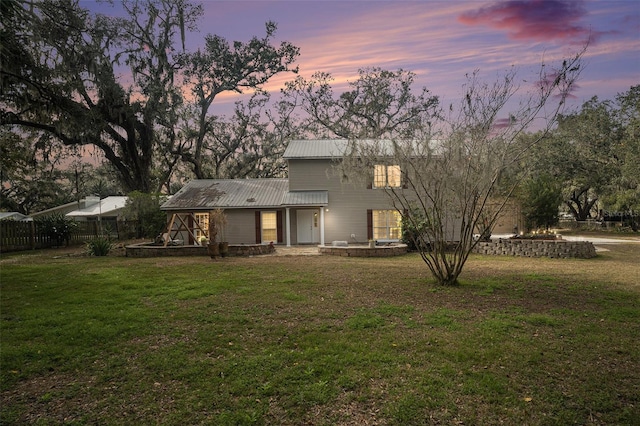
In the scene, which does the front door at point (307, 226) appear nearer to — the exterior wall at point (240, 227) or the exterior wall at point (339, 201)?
the exterior wall at point (339, 201)

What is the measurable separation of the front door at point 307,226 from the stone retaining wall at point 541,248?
25.7 ft

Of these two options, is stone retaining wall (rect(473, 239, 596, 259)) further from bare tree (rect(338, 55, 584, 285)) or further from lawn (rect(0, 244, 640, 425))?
bare tree (rect(338, 55, 584, 285))

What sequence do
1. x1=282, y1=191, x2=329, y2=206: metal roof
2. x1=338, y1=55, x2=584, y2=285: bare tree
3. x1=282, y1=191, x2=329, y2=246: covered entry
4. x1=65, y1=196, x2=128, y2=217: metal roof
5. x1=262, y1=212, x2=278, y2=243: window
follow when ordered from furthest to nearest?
x1=65, y1=196, x2=128, y2=217: metal roof → x1=262, y1=212, x2=278, y2=243: window → x1=282, y1=191, x2=329, y2=246: covered entry → x1=282, y1=191, x2=329, y2=206: metal roof → x1=338, y1=55, x2=584, y2=285: bare tree

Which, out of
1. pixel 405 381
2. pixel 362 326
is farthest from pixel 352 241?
pixel 405 381

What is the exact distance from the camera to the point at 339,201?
741 inches

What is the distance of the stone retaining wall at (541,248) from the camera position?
13.4m

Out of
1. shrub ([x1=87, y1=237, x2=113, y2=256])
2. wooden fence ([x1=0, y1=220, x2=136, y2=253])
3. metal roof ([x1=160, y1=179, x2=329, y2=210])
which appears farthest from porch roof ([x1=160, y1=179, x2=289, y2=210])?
wooden fence ([x1=0, y1=220, x2=136, y2=253])

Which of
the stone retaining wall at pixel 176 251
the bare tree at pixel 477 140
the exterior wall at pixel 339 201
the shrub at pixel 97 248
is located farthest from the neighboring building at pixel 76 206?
the bare tree at pixel 477 140

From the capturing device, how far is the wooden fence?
16297 millimetres

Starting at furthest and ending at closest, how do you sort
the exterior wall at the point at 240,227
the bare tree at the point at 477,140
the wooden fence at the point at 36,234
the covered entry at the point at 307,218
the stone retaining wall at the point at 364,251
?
the exterior wall at the point at 240,227
the covered entry at the point at 307,218
the wooden fence at the point at 36,234
the stone retaining wall at the point at 364,251
the bare tree at the point at 477,140

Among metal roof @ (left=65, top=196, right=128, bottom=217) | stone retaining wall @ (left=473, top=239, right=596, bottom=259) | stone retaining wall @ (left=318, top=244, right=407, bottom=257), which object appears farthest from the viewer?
metal roof @ (left=65, top=196, right=128, bottom=217)

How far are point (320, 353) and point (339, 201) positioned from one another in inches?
571

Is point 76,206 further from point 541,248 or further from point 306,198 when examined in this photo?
point 541,248

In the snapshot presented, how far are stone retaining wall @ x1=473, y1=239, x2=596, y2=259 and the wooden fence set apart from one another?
19.9m
